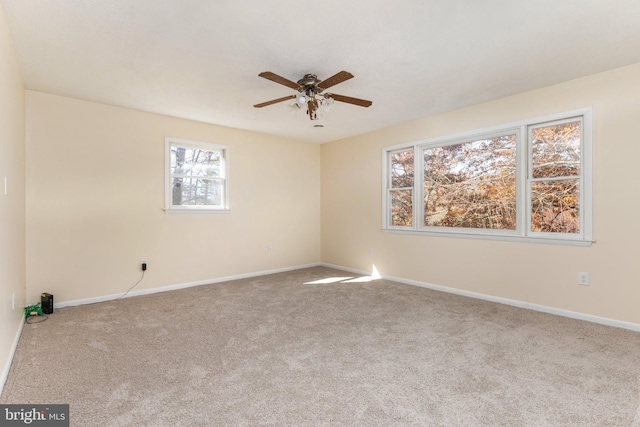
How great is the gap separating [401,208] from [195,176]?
10.4 feet

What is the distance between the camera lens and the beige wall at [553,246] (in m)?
2.94

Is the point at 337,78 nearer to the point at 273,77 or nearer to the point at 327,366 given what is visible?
the point at 273,77

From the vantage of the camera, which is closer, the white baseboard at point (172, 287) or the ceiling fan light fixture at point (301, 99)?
the ceiling fan light fixture at point (301, 99)

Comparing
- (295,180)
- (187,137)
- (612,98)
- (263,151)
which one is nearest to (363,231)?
(295,180)

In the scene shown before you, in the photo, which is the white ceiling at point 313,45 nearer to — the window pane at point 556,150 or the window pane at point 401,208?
the window pane at point 556,150

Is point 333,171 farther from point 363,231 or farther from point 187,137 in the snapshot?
point 187,137

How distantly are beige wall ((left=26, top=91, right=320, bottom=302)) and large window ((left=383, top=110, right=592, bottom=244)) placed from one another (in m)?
2.23

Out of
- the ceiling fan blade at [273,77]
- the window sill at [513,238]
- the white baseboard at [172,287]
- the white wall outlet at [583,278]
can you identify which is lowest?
the white baseboard at [172,287]

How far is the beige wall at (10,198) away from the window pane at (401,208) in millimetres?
4436

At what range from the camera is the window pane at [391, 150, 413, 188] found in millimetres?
4840

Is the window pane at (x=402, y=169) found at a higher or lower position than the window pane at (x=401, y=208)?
higher
